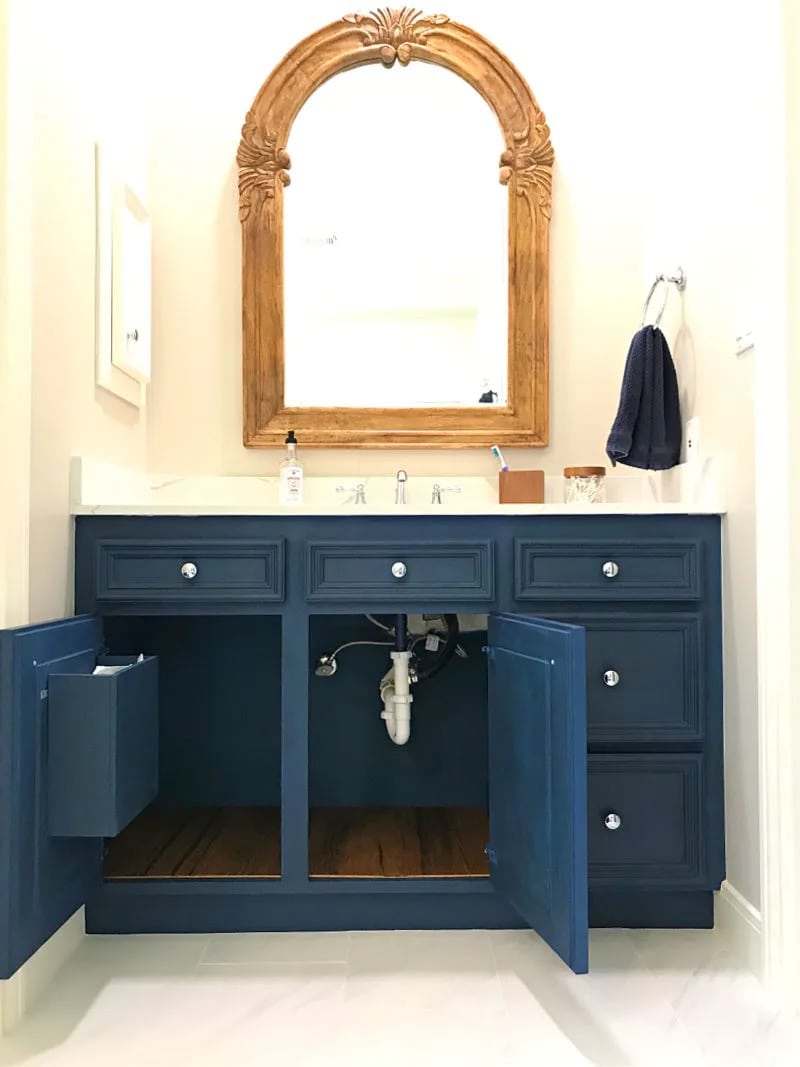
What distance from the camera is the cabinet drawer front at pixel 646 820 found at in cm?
171

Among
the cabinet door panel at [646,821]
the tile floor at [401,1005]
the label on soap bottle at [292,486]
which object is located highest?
the label on soap bottle at [292,486]

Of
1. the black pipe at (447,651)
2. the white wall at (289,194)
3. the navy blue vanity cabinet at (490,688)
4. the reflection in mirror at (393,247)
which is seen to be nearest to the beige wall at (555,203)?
the white wall at (289,194)

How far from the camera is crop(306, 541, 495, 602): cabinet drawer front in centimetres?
173

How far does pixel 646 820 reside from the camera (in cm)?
172

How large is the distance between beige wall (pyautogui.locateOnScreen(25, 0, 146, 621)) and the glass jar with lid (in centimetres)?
119

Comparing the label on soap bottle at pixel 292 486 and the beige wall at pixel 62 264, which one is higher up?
the beige wall at pixel 62 264

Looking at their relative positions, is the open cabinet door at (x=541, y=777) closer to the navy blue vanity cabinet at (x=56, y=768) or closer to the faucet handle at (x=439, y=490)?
the faucet handle at (x=439, y=490)

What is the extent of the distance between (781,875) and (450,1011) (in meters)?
0.67

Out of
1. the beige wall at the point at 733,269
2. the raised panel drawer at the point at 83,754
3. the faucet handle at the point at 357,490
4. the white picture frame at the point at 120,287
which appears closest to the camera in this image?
the raised panel drawer at the point at 83,754

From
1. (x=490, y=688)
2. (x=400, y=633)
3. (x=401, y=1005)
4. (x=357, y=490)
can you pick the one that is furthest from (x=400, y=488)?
(x=401, y=1005)

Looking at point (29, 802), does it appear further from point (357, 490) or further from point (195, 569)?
point (357, 490)

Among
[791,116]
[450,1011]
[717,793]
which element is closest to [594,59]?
[791,116]

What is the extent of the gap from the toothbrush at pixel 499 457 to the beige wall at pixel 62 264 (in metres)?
1.00

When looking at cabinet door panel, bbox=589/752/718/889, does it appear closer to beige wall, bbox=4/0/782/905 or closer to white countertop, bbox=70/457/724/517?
white countertop, bbox=70/457/724/517
